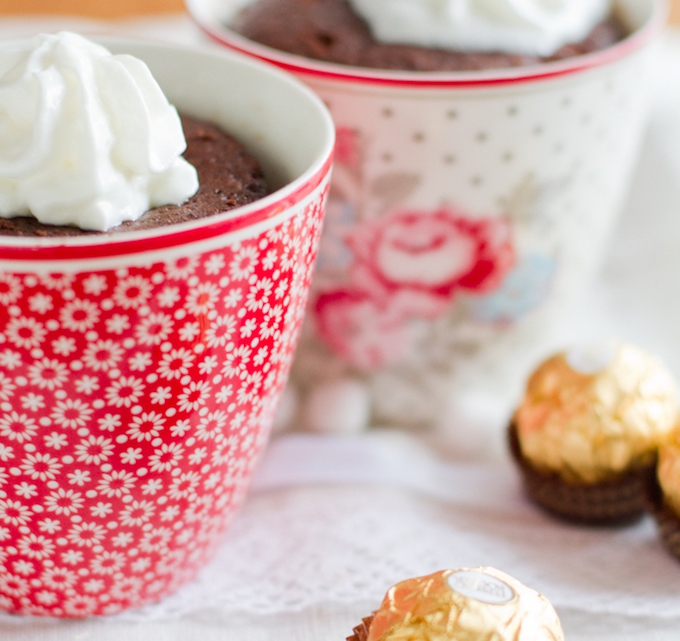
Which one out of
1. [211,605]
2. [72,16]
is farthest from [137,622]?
[72,16]

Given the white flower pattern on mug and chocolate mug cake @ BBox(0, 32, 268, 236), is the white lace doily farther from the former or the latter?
chocolate mug cake @ BBox(0, 32, 268, 236)

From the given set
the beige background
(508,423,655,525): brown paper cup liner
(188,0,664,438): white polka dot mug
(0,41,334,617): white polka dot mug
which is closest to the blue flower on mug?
(188,0,664,438): white polka dot mug

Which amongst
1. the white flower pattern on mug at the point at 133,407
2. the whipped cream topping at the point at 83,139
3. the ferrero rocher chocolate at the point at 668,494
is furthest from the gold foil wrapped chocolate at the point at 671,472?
the whipped cream topping at the point at 83,139

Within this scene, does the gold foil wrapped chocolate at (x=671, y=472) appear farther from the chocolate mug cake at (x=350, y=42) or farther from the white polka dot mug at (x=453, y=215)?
the chocolate mug cake at (x=350, y=42)

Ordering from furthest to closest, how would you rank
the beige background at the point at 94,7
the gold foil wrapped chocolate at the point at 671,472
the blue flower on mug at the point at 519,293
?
the beige background at the point at 94,7
the blue flower on mug at the point at 519,293
the gold foil wrapped chocolate at the point at 671,472

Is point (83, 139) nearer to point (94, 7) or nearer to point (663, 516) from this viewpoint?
point (663, 516)

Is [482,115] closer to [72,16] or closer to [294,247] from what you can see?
[294,247]

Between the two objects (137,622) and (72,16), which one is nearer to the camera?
(137,622)
